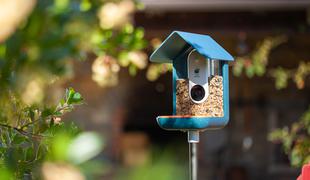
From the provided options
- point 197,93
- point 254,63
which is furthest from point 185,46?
point 254,63

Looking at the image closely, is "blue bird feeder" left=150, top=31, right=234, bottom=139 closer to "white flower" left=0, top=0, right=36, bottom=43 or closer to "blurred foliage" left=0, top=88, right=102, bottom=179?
"blurred foliage" left=0, top=88, right=102, bottom=179

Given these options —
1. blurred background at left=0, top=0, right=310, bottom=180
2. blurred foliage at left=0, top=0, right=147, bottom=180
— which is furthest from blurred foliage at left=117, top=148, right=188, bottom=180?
blurred background at left=0, top=0, right=310, bottom=180

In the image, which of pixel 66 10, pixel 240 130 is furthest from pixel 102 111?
pixel 66 10

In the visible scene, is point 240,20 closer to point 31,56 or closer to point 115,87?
point 115,87

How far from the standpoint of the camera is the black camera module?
2.54m

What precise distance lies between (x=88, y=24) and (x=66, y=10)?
40 mm

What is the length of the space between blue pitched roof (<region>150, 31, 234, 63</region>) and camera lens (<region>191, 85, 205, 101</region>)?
0.52 ft

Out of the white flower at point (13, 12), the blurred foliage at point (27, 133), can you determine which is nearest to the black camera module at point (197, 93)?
the blurred foliage at point (27, 133)

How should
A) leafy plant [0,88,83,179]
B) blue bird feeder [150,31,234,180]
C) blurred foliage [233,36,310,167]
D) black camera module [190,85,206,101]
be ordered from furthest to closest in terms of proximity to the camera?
1. blurred foliage [233,36,310,167]
2. black camera module [190,85,206,101]
3. blue bird feeder [150,31,234,180]
4. leafy plant [0,88,83,179]

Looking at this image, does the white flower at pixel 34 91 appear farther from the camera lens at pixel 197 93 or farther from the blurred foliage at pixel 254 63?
the blurred foliage at pixel 254 63

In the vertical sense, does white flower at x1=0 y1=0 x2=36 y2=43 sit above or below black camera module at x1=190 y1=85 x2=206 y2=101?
above

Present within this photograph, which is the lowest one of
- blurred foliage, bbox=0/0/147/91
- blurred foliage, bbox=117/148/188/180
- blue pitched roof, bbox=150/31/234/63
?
blurred foliage, bbox=117/148/188/180

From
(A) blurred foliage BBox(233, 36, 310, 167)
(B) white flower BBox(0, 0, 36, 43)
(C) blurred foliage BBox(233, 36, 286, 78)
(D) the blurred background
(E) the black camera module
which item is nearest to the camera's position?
Answer: (B) white flower BBox(0, 0, 36, 43)

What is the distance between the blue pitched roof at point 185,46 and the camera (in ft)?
7.75
